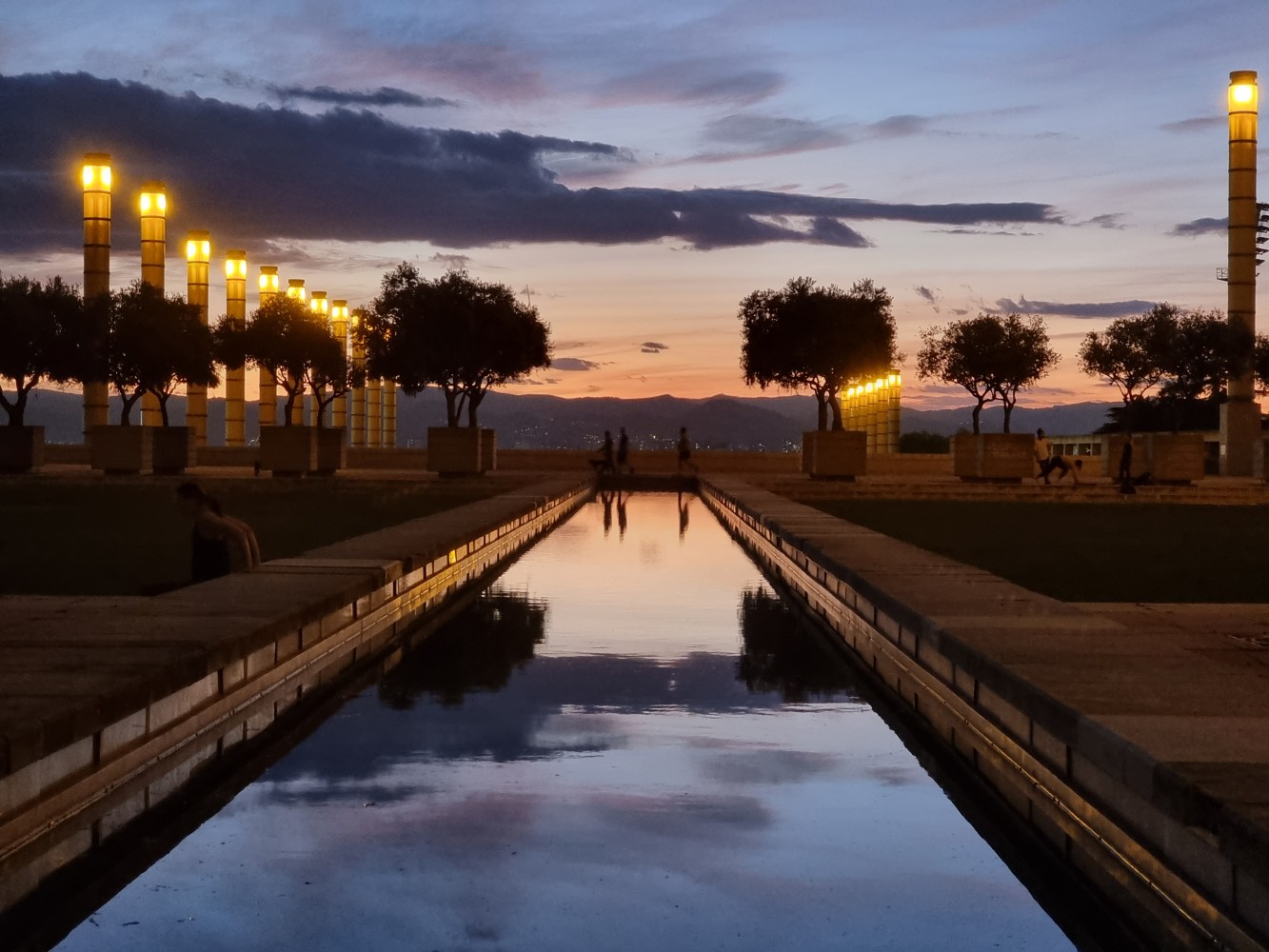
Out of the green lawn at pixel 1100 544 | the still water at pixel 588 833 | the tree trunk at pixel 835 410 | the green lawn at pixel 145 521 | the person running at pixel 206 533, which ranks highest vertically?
the tree trunk at pixel 835 410

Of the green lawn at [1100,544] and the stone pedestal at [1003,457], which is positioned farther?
the stone pedestal at [1003,457]

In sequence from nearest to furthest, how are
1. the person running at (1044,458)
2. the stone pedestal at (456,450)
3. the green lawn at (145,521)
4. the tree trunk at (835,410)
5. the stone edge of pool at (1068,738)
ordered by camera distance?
the stone edge of pool at (1068,738) → the green lawn at (145,521) → the person running at (1044,458) → the stone pedestal at (456,450) → the tree trunk at (835,410)

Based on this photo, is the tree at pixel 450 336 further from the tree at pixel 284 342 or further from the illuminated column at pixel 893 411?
the illuminated column at pixel 893 411

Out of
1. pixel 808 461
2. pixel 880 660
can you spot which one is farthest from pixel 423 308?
pixel 880 660

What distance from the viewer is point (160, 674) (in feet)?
22.7

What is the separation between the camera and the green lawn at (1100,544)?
43.5 ft

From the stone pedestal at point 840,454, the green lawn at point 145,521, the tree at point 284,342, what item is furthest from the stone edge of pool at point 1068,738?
the tree at point 284,342

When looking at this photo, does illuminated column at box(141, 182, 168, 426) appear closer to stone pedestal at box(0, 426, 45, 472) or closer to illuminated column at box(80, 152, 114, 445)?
illuminated column at box(80, 152, 114, 445)

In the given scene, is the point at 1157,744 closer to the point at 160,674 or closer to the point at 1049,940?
the point at 1049,940

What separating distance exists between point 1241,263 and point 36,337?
39.4 meters

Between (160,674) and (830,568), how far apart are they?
7.78 meters

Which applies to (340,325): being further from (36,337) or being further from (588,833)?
(588,833)

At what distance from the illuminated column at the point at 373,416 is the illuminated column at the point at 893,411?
2470 centimetres

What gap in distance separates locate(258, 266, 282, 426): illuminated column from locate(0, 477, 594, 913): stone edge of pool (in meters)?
58.9
